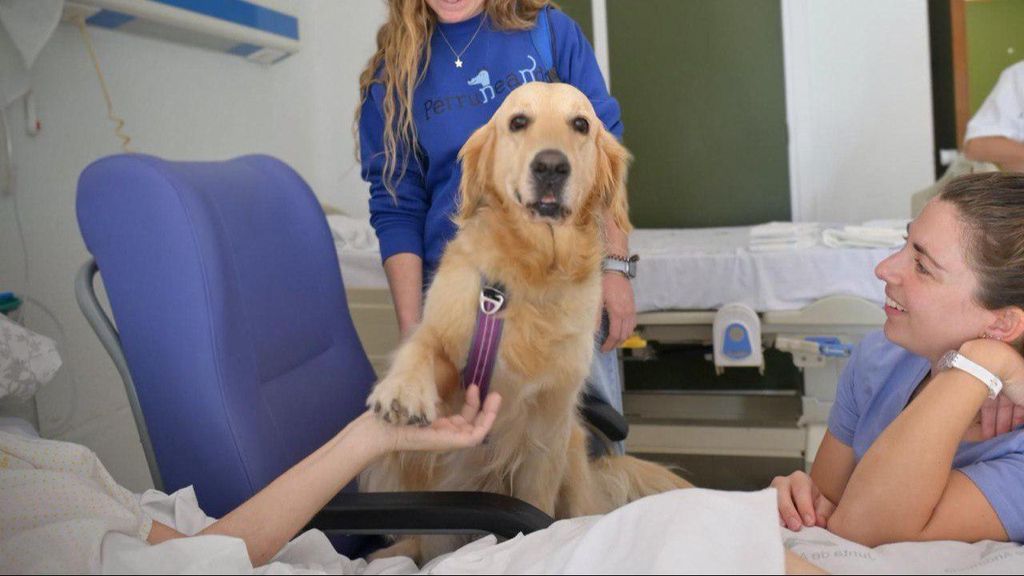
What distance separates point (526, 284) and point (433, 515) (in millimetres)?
454

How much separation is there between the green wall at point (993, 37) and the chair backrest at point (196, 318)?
2.52 m

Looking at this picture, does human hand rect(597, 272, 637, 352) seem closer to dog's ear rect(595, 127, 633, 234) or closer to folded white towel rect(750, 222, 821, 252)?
dog's ear rect(595, 127, 633, 234)

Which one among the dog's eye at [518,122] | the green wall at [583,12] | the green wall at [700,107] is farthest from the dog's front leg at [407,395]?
the green wall at [583,12]

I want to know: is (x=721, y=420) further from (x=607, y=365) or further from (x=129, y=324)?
(x=129, y=324)

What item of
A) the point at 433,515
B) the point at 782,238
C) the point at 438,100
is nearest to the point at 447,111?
the point at 438,100

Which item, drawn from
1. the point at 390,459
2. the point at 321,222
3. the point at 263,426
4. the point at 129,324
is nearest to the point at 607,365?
the point at 390,459

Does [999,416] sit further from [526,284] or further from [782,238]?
[782,238]

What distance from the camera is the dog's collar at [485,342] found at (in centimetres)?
142

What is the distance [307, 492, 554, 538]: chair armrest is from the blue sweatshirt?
2.14ft

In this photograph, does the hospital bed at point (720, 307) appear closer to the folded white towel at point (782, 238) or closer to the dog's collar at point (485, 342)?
the folded white towel at point (782, 238)

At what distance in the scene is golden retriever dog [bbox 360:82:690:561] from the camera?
144cm

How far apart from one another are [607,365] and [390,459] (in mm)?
600

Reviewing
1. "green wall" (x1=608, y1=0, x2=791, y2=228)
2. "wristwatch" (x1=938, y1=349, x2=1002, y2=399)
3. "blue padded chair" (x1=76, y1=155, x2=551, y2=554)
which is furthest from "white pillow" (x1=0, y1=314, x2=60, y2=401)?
"green wall" (x1=608, y1=0, x2=791, y2=228)

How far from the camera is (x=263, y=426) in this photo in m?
1.26
